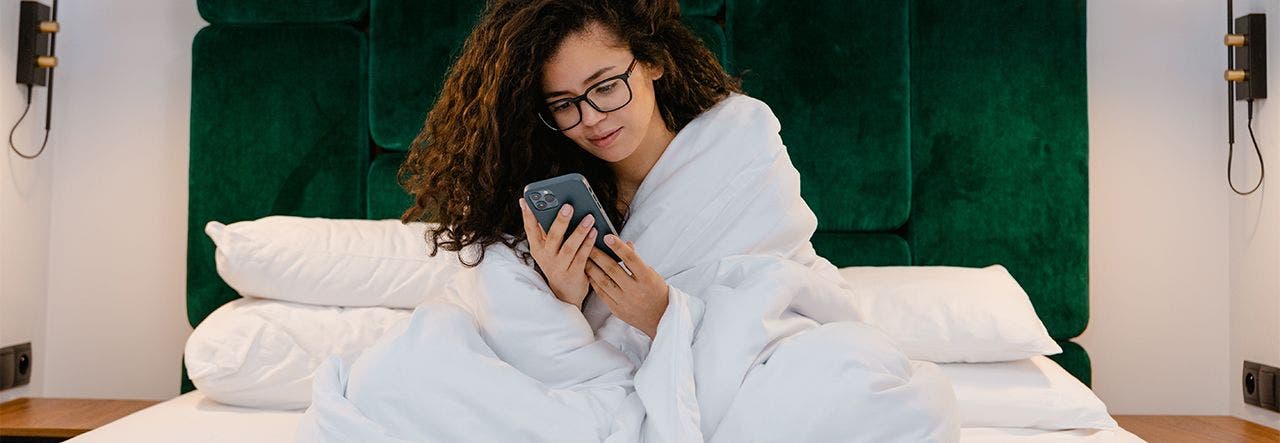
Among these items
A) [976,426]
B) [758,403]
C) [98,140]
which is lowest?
[976,426]

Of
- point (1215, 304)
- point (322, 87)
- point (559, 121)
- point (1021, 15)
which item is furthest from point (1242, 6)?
point (322, 87)

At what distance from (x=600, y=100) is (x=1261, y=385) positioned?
1.79m

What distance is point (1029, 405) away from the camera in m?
1.94

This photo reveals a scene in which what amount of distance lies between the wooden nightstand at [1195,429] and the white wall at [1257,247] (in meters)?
0.14

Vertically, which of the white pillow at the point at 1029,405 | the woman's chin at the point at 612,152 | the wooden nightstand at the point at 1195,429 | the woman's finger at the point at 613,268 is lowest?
the wooden nightstand at the point at 1195,429

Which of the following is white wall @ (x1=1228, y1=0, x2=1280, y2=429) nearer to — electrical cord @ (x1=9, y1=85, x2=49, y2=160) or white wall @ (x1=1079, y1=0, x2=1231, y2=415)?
white wall @ (x1=1079, y1=0, x2=1231, y2=415)

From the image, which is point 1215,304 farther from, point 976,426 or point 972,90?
point 976,426

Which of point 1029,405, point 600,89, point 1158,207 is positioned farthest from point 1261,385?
point 600,89

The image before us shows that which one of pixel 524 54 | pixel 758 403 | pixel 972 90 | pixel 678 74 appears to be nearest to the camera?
pixel 758 403

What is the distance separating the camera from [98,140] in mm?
2668

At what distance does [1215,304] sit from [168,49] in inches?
108

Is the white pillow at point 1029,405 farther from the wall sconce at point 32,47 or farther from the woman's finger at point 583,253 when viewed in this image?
the wall sconce at point 32,47

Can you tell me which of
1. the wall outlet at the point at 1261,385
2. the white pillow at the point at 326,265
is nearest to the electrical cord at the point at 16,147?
the white pillow at the point at 326,265

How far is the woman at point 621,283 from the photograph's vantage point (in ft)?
4.52
